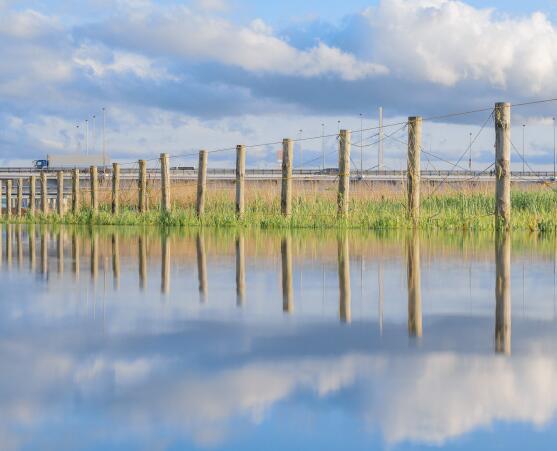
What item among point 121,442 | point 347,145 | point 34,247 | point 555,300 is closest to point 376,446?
point 121,442

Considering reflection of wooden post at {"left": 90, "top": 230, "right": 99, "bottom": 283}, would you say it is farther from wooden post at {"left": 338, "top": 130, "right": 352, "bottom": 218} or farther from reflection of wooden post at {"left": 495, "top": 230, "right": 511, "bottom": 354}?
wooden post at {"left": 338, "top": 130, "right": 352, "bottom": 218}

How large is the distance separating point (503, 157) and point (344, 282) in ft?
42.7

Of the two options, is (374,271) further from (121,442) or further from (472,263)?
(121,442)

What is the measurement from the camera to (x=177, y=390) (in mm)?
4875

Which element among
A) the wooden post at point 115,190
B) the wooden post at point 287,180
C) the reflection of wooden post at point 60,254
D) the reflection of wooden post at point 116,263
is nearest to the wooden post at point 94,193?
the wooden post at point 115,190

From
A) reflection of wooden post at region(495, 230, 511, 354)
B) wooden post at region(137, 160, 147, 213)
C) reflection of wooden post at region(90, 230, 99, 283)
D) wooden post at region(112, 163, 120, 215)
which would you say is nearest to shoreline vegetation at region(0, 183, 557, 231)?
wooden post at region(112, 163, 120, 215)

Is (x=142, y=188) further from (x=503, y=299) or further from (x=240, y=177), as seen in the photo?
(x=503, y=299)

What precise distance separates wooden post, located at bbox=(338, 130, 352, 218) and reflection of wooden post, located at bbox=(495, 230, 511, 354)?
10187 mm

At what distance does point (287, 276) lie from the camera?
11664mm

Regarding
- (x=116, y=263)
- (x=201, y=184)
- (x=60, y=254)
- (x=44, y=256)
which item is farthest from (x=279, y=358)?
(x=201, y=184)

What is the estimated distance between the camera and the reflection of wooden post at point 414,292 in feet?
23.8

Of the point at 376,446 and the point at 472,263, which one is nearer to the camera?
the point at 376,446

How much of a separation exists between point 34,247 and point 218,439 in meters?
16.0

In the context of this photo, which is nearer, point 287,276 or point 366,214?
Result: point 287,276
